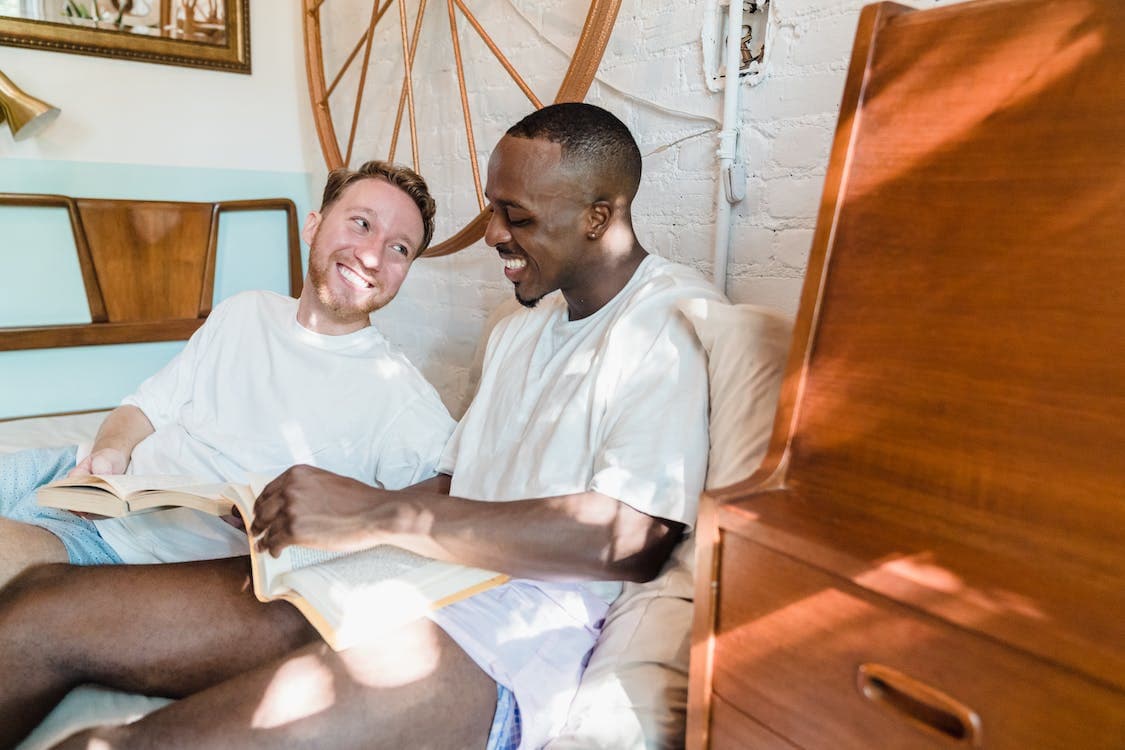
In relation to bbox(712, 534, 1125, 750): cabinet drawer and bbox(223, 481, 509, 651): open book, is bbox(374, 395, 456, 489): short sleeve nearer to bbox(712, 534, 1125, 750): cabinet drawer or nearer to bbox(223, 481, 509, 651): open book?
bbox(223, 481, 509, 651): open book

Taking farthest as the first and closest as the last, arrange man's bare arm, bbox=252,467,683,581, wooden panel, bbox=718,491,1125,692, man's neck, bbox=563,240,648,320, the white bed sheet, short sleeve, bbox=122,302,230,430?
the white bed sheet < short sleeve, bbox=122,302,230,430 < man's neck, bbox=563,240,648,320 < man's bare arm, bbox=252,467,683,581 < wooden panel, bbox=718,491,1125,692

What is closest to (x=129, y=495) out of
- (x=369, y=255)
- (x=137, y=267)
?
(x=369, y=255)

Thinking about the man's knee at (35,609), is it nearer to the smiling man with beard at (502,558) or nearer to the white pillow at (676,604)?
the smiling man with beard at (502,558)

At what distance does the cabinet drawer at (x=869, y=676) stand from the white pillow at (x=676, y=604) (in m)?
0.16

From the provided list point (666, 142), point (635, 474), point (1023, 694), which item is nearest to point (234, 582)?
point (635, 474)

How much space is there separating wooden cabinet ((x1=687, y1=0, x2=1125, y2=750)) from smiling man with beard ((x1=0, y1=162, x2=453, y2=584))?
31.0 inches

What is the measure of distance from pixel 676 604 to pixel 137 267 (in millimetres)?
2175

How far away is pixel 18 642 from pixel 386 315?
152cm

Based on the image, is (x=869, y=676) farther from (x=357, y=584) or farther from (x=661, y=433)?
(x=357, y=584)

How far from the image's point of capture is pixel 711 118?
1332mm

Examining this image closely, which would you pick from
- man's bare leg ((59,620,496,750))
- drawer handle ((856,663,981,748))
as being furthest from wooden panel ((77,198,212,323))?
drawer handle ((856,663,981,748))

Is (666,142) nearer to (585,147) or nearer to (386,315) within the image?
(585,147)

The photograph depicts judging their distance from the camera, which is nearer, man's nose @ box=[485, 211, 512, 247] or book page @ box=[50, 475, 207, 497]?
book page @ box=[50, 475, 207, 497]

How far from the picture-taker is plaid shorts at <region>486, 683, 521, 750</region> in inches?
33.4
